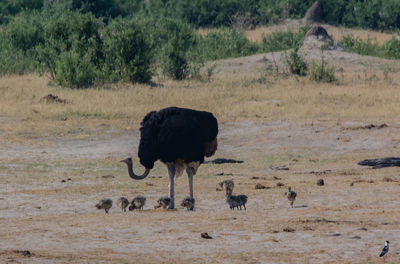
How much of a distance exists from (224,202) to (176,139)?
140 cm

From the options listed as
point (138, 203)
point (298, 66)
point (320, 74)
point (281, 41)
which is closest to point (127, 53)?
point (298, 66)

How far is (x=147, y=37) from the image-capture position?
36625mm

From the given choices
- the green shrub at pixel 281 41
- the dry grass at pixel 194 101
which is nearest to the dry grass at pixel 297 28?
the green shrub at pixel 281 41

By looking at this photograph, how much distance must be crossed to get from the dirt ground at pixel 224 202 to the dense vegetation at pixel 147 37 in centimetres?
1071

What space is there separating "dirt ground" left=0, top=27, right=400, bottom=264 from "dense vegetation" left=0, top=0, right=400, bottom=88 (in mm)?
10712

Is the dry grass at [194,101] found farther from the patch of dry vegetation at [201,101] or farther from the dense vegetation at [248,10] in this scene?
the dense vegetation at [248,10]

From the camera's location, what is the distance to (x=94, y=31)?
120 feet

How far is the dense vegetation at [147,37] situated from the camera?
34.8 metres

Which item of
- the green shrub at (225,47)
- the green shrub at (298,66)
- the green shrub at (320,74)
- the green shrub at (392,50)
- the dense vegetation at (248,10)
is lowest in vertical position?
the dense vegetation at (248,10)

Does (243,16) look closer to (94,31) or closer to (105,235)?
(94,31)

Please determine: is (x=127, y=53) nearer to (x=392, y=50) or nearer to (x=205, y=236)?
(x=392, y=50)

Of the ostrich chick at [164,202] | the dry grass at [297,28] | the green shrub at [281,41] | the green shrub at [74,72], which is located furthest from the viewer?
the dry grass at [297,28]

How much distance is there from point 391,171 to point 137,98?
13771 mm

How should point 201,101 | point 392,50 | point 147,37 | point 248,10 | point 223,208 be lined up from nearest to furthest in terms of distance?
1. point 223,208
2. point 201,101
3. point 147,37
4. point 392,50
5. point 248,10
